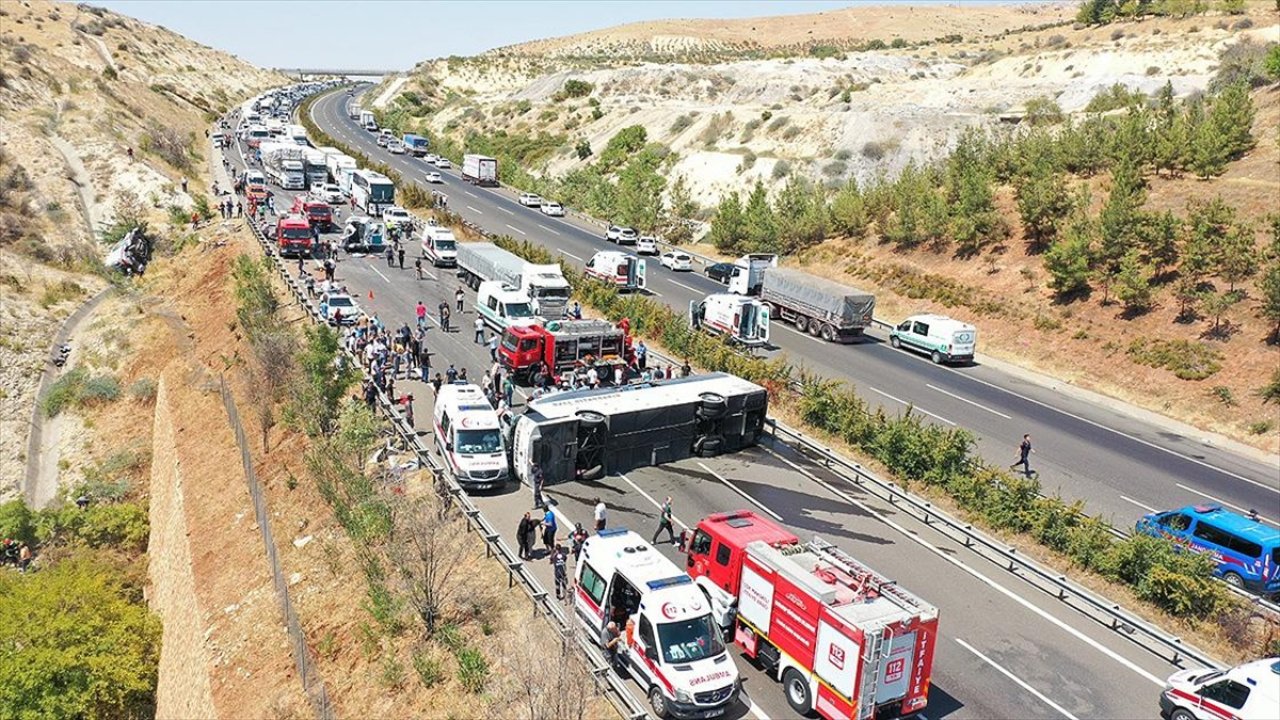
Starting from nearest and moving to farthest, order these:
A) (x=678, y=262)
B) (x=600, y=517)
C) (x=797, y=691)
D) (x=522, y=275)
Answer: (x=797, y=691)
(x=600, y=517)
(x=522, y=275)
(x=678, y=262)

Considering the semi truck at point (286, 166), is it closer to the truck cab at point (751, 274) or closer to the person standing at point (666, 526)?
the truck cab at point (751, 274)

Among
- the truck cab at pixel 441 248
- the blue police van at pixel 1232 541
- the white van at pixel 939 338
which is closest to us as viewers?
the blue police van at pixel 1232 541

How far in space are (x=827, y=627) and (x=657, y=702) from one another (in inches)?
138

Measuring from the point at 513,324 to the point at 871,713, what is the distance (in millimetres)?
23735

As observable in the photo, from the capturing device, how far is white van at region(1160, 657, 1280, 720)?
15.6m

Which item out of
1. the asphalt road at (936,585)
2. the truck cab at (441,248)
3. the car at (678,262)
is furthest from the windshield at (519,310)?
the car at (678,262)

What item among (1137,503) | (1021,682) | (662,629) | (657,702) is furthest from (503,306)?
(1021,682)

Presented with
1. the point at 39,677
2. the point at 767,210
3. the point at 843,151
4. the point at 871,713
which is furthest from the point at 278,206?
the point at 871,713

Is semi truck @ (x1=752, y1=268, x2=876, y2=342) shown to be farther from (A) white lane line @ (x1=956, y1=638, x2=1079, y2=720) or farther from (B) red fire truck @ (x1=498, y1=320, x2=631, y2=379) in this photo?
(A) white lane line @ (x1=956, y1=638, x2=1079, y2=720)

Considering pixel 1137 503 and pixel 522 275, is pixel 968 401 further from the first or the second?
pixel 522 275

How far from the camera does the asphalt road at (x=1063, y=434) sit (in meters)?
28.6

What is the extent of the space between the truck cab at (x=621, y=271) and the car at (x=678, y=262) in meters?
7.61

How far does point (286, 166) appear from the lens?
252 ft

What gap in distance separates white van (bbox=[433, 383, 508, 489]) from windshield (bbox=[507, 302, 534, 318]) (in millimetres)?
12152
